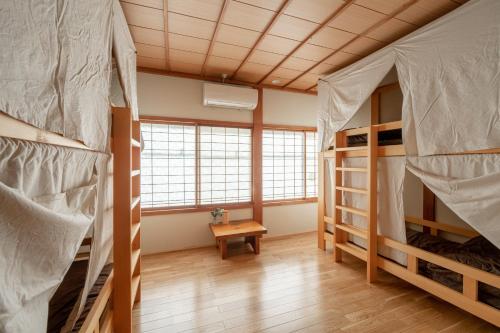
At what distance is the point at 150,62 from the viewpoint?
9.91ft

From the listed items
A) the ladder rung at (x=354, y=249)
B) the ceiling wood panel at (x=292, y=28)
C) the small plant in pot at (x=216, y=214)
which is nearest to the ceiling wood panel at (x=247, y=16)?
the ceiling wood panel at (x=292, y=28)

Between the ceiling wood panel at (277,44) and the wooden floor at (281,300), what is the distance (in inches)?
105

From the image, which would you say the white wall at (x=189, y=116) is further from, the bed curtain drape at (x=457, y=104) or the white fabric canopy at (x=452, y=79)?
the bed curtain drape at (x=457, y=104)

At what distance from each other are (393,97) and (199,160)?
3.00 m

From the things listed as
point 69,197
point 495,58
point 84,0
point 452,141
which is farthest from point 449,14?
point 69,197

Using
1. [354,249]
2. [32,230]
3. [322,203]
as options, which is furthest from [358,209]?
[32,230]

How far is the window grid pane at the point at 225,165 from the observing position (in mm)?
3605

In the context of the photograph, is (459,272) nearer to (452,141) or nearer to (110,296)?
(452,141)

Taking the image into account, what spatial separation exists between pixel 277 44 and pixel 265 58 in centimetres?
36

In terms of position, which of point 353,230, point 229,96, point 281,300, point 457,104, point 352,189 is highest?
point 229,96

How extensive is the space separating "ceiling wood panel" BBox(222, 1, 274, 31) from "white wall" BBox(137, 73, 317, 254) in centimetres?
149

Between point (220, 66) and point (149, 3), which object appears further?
point (220, 66)

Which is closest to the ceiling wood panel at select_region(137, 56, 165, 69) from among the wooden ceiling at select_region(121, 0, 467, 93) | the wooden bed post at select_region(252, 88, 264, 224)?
the wooden ceiling at select_region(121, 0, 467, 93)

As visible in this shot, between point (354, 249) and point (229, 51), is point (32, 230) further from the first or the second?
point (354, 249)
